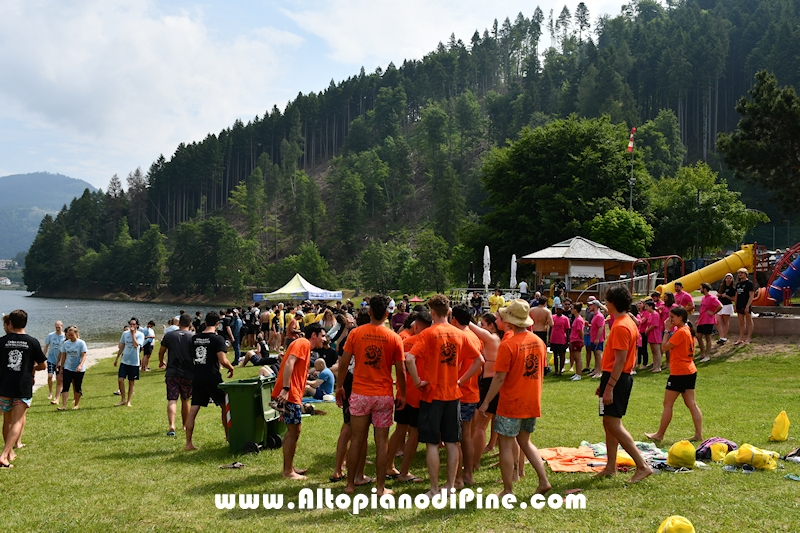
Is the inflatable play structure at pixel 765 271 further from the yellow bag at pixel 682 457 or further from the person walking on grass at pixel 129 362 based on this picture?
the person walking on grass at pixel 129 362

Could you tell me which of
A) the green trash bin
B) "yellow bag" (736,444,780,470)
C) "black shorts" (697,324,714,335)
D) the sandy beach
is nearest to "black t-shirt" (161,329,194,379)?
the green trash bin

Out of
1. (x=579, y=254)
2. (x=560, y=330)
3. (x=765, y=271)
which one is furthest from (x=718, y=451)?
(x=579, y=254)

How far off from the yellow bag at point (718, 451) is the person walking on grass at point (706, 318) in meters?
8.96

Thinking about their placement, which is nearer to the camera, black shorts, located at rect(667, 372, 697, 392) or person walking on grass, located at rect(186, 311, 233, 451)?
black shorts, located at rect(667, 372, 697, 392)

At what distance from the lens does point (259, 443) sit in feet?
28.7

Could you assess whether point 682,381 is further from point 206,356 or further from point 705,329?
point 705,329

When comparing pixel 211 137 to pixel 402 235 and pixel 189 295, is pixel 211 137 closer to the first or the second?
pixel 189 295

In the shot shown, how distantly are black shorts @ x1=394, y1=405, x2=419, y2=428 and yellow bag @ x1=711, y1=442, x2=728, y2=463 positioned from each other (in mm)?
3386

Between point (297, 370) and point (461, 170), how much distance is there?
111756 mm

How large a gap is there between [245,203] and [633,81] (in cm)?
7194

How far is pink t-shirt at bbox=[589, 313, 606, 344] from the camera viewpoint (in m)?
15.6

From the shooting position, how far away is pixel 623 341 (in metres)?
6.69

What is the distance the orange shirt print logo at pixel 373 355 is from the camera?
6.60 m

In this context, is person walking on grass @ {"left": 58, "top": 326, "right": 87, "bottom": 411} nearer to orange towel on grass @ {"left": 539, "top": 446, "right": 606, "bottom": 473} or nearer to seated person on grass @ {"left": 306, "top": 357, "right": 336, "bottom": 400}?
seated person on grass @ {"left": 306, "top": 357, "right": 336, "bottom": 400}
